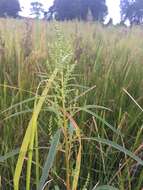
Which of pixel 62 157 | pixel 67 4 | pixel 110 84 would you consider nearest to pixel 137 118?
pixel 110 84

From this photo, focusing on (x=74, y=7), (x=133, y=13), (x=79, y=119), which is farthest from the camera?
(x=74, y=7)

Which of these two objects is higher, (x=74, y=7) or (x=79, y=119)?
(x=79, y=119)

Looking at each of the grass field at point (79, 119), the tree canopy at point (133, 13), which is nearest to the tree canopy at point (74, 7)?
the tree canopy at point (133, 13)

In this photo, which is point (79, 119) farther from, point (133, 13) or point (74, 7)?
point (74, 7)

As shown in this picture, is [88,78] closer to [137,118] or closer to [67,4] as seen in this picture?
[137,118]

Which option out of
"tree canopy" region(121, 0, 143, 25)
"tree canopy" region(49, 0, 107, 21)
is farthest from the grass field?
"tree canopy" region(49, 0, 107, 21)

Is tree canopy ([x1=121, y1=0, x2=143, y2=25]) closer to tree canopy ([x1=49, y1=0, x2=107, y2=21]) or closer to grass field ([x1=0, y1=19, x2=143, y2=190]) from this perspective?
tree canopy ([x1=49, y1=0, x2=107, y2=21])

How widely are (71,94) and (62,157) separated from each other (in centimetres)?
27

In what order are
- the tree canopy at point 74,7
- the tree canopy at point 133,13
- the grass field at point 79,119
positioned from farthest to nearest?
the tree canopy at point 74,7
the tree canopy at point 133,13
the grass field at point 79,119

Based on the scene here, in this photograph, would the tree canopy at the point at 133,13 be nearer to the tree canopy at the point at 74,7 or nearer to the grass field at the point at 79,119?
the tree canopy at the point at 74,7

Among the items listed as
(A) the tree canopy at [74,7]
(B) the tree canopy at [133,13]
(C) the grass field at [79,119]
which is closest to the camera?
(C) the grass field at [79,119]

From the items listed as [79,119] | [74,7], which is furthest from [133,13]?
[79,119]

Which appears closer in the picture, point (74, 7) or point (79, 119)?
point (79, 119)

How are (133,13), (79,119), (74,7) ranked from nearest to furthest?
1. (79,119)
2. (133,13)
3. (74,7)
